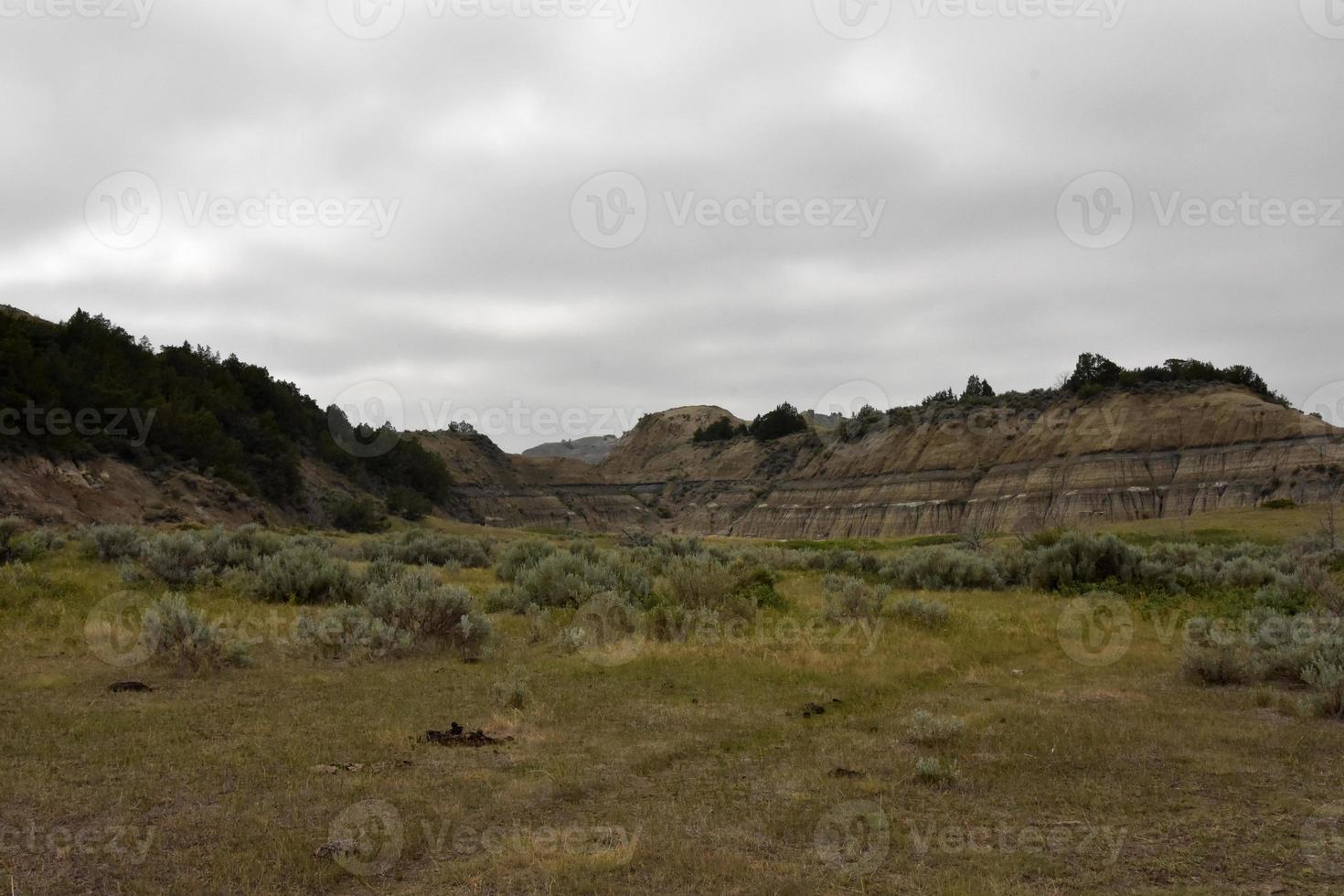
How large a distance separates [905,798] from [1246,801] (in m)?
2.52

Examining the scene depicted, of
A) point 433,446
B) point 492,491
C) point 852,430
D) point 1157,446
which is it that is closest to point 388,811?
point 1157,446

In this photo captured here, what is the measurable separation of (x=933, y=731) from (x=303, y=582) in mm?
11760

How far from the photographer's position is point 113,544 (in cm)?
1886

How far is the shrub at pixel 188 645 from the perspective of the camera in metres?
10.1

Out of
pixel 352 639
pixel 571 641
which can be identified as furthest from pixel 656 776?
pixel 352 639

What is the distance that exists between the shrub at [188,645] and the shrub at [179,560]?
5.92 meters

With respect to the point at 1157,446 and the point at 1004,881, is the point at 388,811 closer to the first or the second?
the point at 1004,881

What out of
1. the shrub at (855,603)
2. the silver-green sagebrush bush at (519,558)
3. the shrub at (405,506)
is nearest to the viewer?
the shrub at (855,603)

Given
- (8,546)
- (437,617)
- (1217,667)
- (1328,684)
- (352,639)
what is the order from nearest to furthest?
(1328,684) → (1217,667) → (352,639) → (437,617) → (8,546)

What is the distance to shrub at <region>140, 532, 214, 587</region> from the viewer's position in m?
15.9

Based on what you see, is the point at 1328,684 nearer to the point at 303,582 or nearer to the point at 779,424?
the point at 303,582

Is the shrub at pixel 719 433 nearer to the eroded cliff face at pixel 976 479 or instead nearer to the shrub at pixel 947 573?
the eroded cliff face at pixel 976 479

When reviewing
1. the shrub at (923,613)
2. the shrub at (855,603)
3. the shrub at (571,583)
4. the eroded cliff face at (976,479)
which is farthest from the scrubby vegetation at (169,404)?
the shrub at (923,613)

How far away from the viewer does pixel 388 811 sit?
5930mm
